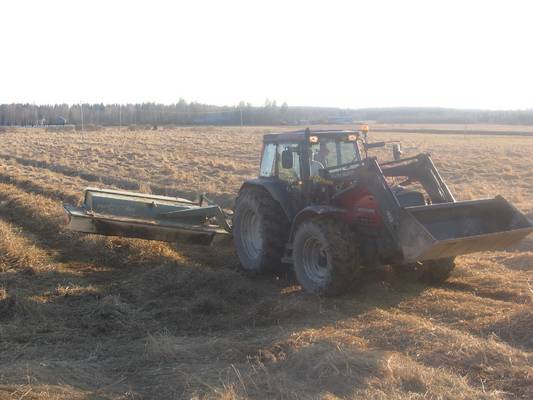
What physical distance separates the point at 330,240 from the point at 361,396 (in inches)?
121

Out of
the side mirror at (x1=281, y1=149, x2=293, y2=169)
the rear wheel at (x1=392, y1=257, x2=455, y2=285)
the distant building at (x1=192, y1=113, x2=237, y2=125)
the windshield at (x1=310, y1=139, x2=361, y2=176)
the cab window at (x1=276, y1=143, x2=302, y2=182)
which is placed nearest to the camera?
the rear wheel at (x1=392, y1=257, x2=455, y2=285)

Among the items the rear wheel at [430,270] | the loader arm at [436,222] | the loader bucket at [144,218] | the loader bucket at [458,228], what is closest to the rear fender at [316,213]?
the loader arm at [436,222]

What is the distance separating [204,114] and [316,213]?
421 ft

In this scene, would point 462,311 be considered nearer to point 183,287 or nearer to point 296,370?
point 296,370

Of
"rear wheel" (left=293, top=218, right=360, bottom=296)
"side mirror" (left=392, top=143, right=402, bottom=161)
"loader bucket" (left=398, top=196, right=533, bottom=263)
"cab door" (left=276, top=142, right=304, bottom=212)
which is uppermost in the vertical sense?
"side mirror" (left=392, top=143, right=402, bottom=161)

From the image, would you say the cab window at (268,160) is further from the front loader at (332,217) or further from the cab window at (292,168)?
the cab window at (292,168)

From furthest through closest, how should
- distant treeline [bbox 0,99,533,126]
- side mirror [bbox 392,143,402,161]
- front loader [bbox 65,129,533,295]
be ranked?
distant treeline [bbox 0,99,533,126] < side mirror [bbox 392,143,402,161] < front loader [bbox 65,129,533,295]

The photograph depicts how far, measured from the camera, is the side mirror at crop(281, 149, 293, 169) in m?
9.10

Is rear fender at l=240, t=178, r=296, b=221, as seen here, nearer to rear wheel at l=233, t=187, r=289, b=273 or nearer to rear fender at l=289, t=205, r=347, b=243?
rear wheel at l=233, t=187, r=289, b=273

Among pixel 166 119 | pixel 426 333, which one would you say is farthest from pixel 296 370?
pixel 166 119

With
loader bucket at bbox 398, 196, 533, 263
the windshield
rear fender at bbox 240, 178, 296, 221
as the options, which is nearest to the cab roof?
the windshield

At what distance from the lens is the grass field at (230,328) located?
527 centimetres

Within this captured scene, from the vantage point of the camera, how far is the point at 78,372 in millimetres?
5641

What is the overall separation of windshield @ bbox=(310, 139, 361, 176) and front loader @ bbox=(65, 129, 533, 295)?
15 millimetres
